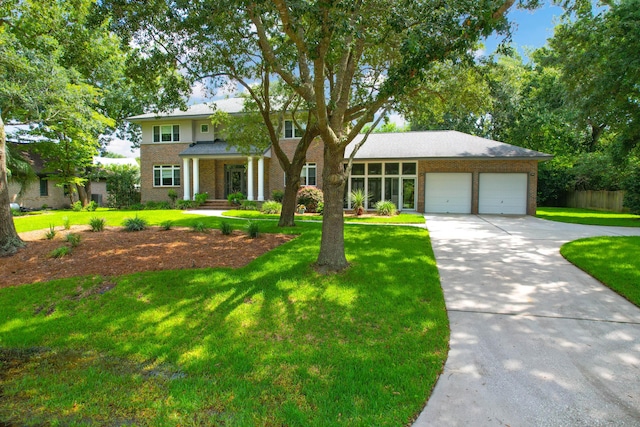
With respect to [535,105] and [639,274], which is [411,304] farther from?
[535,105]

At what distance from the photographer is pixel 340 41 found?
602cm

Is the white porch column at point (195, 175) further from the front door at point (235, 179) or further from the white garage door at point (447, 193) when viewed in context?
the white garage door at point (447, 193)

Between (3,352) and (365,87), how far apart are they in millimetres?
9671

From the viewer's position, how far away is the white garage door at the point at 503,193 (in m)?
19.4

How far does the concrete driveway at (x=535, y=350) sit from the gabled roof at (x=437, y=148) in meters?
13.1

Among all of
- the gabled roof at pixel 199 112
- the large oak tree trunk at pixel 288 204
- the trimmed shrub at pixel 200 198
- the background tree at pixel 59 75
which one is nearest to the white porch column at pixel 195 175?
the trimmed shrub at pixel 200 198

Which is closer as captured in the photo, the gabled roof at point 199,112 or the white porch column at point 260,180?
the white porch column at point 260,180

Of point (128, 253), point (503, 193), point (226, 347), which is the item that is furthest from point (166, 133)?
point (226, 347)

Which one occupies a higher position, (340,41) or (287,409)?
(340,41)

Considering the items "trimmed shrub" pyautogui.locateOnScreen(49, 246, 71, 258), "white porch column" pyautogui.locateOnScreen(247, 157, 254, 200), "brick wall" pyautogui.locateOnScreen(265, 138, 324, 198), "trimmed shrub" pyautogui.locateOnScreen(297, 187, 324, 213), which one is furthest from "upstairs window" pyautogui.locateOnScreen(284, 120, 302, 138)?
"trimmed shrub" pyautogui.locateOnScreen(49, 246, 71, 258)

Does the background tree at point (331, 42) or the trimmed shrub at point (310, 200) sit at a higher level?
the background tree at point (331, 42)

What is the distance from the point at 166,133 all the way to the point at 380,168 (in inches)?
587

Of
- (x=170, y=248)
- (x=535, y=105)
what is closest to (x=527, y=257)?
(x=170, y=248)

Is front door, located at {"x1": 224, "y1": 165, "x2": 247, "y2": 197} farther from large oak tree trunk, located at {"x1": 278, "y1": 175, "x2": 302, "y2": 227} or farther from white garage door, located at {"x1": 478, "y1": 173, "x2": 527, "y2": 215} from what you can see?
white garage door, located at {"x1": 478, "y1": 173, "x2": 527, "y2": 215}
